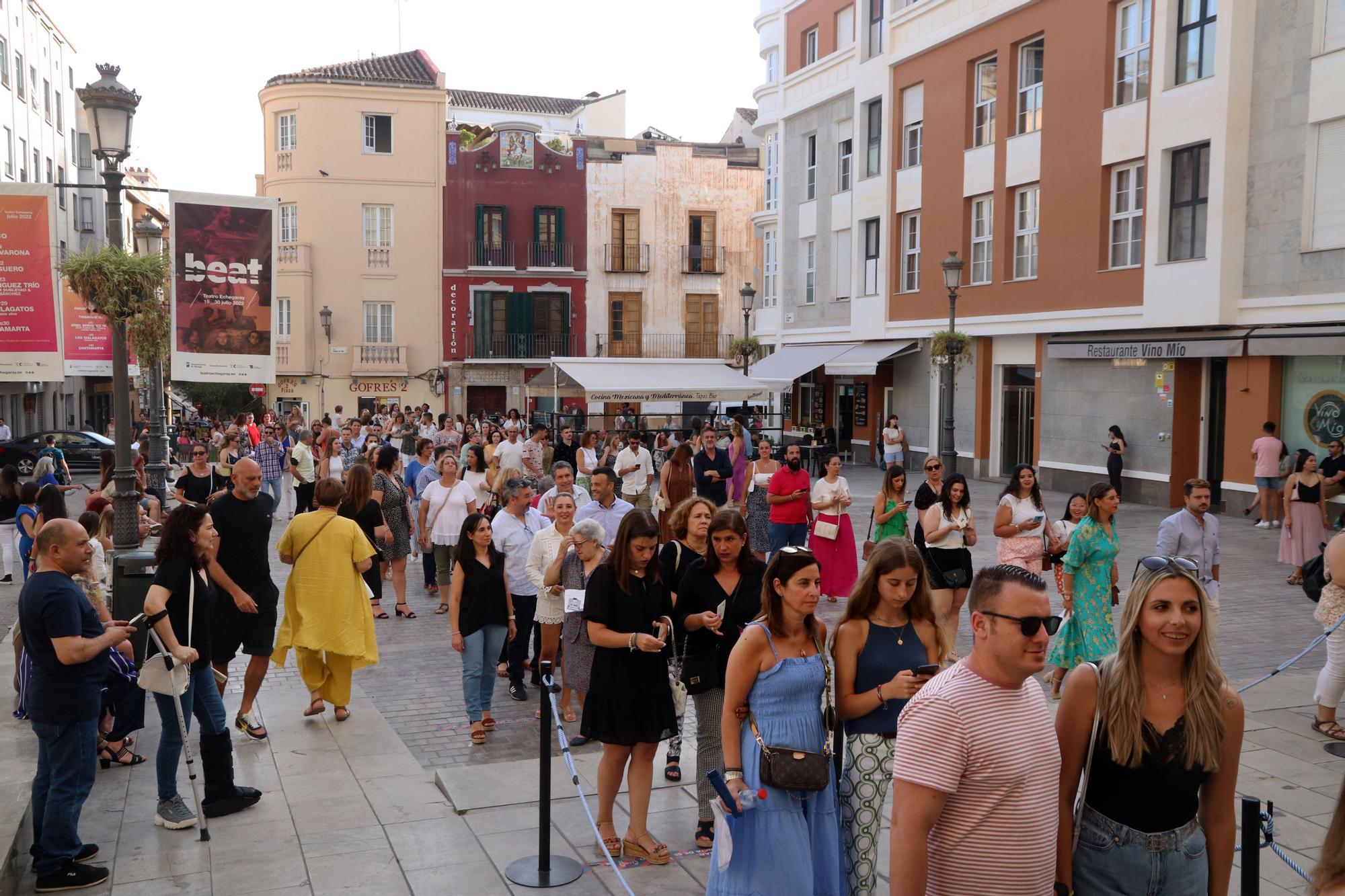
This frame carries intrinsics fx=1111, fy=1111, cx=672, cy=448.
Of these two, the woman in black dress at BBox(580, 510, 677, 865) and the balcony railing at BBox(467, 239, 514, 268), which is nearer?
the woman in black dress at BBox(580, 510, 677, 865)

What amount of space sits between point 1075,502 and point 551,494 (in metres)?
4.30

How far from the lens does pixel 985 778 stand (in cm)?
305

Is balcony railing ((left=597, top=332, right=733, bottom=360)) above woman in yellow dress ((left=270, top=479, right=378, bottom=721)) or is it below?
above

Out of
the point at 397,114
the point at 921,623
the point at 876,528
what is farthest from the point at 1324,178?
the point at 397,114

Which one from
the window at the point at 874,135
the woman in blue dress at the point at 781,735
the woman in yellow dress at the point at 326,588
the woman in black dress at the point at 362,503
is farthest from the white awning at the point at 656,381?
the woman in blue dress at the point at 781,735

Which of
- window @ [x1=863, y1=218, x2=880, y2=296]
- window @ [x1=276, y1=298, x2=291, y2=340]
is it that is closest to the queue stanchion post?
window @ [x1=863, y1=218, x2=880, y2=296]

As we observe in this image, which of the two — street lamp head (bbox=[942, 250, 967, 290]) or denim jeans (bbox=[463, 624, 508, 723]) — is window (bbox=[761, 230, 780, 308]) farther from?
denim jeans (bbox=[463, 624, 508, 723])

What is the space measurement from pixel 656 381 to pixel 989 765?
78.5 ft

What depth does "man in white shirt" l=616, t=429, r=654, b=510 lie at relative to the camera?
14.9m

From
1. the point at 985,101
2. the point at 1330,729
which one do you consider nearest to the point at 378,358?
the point at 985,101

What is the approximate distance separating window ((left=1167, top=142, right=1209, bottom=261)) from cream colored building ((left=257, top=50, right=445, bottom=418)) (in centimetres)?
2924

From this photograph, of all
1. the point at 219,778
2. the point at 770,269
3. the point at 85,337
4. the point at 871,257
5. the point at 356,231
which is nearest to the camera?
the point at 219,778

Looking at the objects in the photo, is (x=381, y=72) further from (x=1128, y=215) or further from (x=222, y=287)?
(x=222, y=287)

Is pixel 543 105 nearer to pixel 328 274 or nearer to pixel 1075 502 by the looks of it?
pixel 328 274
